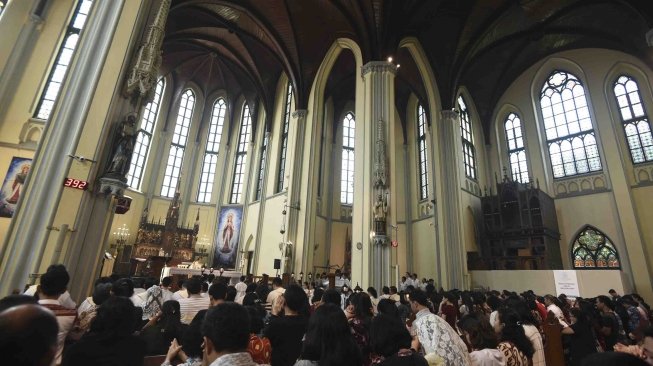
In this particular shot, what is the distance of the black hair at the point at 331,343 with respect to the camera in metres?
1.79

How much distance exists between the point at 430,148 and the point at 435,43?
212 inches

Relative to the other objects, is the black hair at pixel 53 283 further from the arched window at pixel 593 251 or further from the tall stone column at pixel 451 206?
the arched window at pixel 593 251

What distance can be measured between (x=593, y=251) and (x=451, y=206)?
7.02m

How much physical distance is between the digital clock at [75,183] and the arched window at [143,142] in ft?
41.2

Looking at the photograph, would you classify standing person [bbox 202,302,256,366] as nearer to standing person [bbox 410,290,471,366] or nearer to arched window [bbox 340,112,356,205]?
standing person [bbox 410,290,471,366]

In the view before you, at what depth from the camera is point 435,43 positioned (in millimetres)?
Answer: 16641

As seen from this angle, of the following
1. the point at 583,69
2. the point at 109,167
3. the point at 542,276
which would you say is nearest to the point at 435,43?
the point at 583,69

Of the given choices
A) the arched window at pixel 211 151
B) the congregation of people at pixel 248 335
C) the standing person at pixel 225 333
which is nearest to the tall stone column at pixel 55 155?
the congregation of people at pixel 248 335

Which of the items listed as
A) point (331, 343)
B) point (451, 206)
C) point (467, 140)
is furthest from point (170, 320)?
point (467, 140)

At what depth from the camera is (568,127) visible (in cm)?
1692

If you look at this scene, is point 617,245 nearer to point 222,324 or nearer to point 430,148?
point 430,148

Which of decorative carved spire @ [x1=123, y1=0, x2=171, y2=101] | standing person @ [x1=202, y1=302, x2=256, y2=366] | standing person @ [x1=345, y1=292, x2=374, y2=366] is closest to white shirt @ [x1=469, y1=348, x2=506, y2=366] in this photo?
standing person @ [x1=345, y1=292, x2=374, y2=366]

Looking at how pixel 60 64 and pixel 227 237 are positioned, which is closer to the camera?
pixel 60 64

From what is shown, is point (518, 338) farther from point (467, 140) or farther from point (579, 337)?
point (467, 140)
